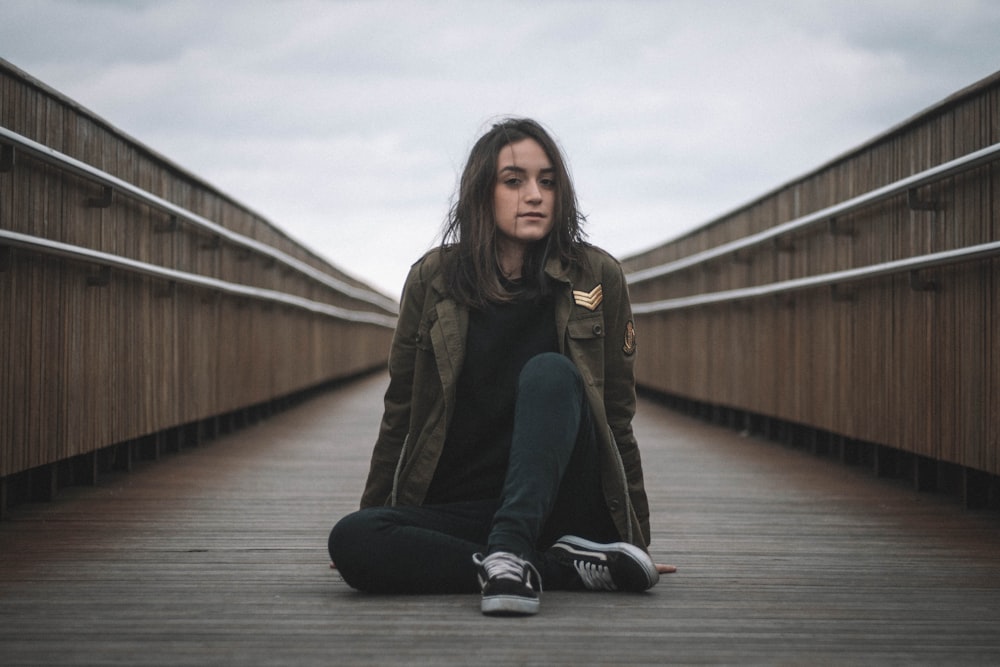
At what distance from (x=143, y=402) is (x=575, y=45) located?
6405 mm

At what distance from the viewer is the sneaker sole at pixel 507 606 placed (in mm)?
2402

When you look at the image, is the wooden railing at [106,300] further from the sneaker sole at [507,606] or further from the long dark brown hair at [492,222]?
the sneaker sole at [507,606]

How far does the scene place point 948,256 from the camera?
12.9 feet

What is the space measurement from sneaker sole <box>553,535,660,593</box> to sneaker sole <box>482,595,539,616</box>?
0.33 meters

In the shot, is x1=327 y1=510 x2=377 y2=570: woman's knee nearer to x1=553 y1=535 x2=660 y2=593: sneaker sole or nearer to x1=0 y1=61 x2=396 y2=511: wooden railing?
x1=553 y1=535 x2=660 y2=593: sneaker sole

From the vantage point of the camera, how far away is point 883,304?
4949mm

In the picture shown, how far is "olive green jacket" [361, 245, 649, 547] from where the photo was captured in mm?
2754

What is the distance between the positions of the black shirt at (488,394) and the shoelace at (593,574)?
284 millimetres

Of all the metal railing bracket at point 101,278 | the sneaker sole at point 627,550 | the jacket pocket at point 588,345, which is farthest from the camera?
the metal railing bracket at point 101,278

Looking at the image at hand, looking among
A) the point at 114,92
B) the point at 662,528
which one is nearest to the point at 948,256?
the point at 662,528

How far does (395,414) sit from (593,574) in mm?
590

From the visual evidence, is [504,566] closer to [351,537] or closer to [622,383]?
[351,537]

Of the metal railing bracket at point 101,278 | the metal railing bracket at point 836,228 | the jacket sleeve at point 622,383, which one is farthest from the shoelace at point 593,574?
the metal railing bracket at point 836,228

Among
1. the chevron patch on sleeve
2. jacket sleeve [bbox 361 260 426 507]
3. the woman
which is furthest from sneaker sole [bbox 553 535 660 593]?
the chevron patch on sleeve
